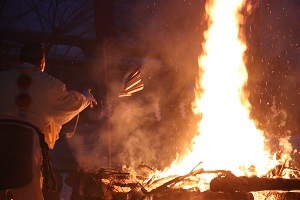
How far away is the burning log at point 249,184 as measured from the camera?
10.8 ft

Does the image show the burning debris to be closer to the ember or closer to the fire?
the ember

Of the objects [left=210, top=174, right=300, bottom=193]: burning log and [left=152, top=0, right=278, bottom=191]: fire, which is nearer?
[left=210, top=174, right=300, bottom=193]: burning log

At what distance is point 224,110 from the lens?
582cm

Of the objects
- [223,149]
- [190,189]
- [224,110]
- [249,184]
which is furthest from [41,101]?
[224,110]

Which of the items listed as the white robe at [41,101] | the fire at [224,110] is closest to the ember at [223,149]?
the fire at [224,110]

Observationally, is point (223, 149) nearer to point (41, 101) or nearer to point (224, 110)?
point (224, 110)

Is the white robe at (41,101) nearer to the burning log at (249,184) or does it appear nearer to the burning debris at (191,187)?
the burning debris at (191,187)

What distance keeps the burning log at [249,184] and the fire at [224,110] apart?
0.78 meters

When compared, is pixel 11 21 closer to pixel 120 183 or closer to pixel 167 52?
pixel 167 52

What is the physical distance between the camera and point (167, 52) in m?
11.6

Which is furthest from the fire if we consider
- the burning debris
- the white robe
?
the white robe

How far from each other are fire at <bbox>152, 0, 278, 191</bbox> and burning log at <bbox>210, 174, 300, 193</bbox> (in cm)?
78

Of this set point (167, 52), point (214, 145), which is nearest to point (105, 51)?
point (167, 52)

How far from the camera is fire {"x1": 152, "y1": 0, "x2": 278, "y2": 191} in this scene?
4.89 meters
